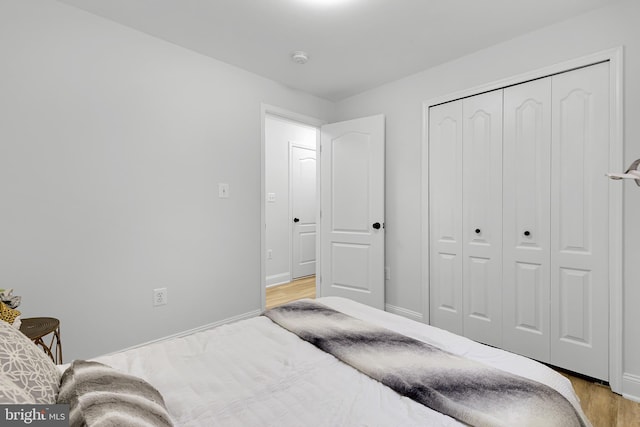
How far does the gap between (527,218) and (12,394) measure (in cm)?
282

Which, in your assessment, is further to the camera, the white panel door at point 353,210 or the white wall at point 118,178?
the white panel door at point 353,210

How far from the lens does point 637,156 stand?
6.36 feet

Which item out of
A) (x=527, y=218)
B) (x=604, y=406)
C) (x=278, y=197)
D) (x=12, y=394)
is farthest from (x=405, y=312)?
(x=12, y=394)

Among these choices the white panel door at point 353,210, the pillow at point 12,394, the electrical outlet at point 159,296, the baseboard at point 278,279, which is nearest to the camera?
the pillow at point 12,394

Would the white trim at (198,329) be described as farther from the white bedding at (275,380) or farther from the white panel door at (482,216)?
the white panel door at (482,216)

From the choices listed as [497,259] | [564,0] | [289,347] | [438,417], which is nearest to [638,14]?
[564,0]

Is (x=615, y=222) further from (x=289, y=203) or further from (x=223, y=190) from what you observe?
(x=289, y=203)

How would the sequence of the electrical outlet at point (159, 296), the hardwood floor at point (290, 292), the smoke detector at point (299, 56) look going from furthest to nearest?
the hardwood floor at point (290, 292), the smoke detector at point (299, 56), the electrical outlet at point (159, 296)

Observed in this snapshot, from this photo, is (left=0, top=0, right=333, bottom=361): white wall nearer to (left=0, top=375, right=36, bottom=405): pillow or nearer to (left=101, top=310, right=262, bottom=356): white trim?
(left=101, top=310, right=262, bottom=356): white trim

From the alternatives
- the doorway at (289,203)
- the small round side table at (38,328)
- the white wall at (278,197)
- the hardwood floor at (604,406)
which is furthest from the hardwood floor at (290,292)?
the hardwood floor at (604,406)

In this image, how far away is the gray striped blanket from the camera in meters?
0.86

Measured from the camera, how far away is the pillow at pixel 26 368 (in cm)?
67

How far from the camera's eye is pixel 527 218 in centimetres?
240

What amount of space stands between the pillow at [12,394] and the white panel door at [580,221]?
2802 mm
